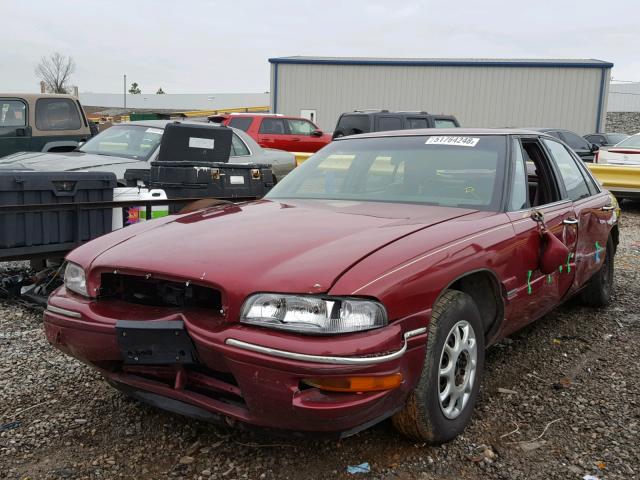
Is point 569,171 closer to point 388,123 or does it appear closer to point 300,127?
point 388,123

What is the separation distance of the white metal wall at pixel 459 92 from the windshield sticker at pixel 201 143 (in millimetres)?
22572

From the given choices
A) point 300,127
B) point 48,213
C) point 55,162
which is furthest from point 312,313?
point 300,127

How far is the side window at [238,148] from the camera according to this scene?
898 centimetres

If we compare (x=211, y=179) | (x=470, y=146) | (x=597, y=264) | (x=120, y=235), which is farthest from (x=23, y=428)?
(x=597, y=264)

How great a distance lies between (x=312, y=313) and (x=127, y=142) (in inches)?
244

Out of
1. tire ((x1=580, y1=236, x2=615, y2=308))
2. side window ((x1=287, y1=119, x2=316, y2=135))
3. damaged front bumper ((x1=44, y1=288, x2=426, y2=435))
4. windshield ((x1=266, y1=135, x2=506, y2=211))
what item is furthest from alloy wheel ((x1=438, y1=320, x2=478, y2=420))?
side window ((x1=287, y1=119, x2=316, y2=135))

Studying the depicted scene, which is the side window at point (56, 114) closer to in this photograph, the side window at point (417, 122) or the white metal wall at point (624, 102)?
the side window at point (417, 122)

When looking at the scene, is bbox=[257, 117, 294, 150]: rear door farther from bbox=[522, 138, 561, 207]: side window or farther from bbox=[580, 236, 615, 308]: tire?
bbox=[522, 138, 561, 207]: side window

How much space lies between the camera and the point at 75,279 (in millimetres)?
2955

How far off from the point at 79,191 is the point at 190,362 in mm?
2990

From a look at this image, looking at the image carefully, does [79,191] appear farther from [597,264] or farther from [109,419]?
[597,264]

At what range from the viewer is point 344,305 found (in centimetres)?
232

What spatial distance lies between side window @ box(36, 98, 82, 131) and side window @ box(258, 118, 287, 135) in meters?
5.43

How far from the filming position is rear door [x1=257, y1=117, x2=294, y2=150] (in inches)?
604
